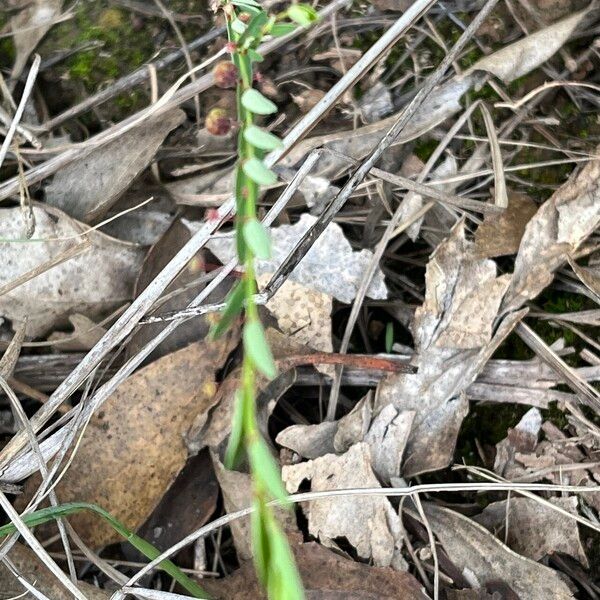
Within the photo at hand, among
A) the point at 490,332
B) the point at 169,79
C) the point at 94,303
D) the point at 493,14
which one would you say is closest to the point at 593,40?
the point at 493,14

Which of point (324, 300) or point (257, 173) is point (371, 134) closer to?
point (324, 300)

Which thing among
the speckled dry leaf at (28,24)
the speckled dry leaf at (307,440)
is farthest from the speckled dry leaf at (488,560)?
the speckled dry leaf at (28,24)

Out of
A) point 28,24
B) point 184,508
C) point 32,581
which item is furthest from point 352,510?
point 28,24

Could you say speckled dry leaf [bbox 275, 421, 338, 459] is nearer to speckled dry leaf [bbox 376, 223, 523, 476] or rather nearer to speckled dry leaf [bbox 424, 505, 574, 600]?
speckled dry leaf [bbox 376, 223, 523, 476]

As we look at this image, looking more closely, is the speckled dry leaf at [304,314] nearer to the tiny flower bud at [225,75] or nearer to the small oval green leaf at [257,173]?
the tiny flower bud at [225,75]

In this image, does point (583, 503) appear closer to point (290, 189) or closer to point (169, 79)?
point (290, 189)

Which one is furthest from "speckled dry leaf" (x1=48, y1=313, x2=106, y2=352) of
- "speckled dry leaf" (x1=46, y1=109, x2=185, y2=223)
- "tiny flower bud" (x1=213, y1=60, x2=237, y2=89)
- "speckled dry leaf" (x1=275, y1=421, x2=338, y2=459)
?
"tiny flower bud" (x1=213, y1=60, x2=237, y2=89)
